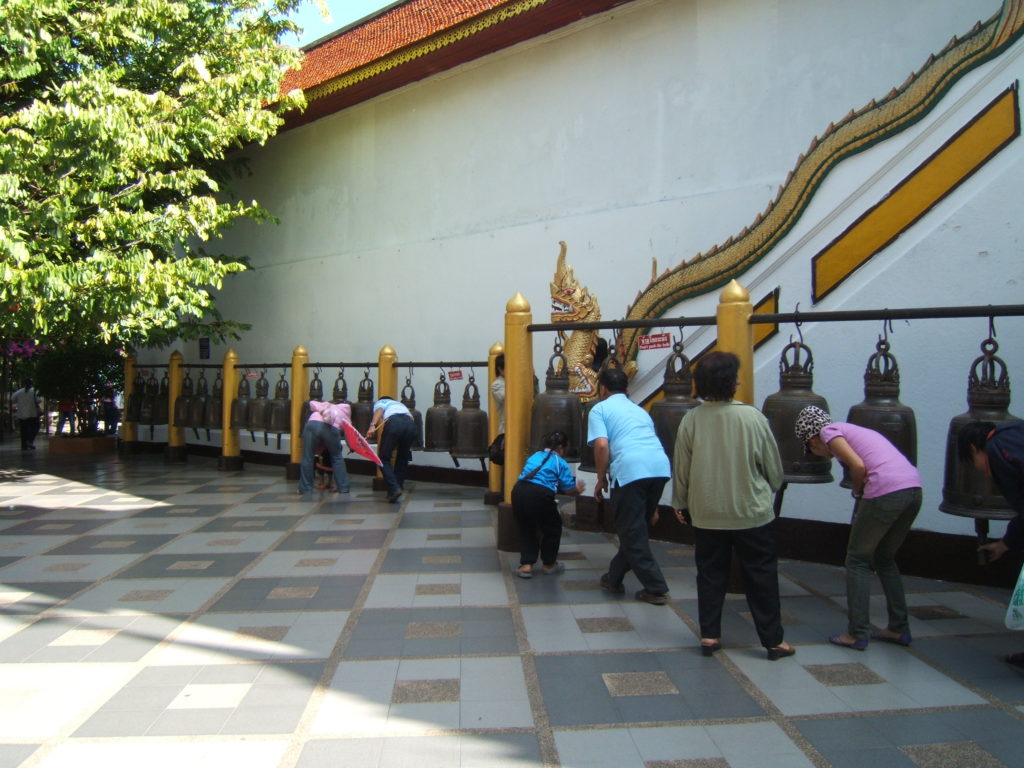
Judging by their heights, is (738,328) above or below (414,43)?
below

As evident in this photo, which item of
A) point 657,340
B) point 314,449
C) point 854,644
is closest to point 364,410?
point 314,449

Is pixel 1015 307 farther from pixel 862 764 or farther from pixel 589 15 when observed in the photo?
pixel 589 15

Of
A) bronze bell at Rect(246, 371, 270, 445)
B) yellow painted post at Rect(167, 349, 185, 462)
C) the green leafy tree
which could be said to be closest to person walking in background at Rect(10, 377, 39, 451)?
yellow painted post at Rect(167, 349, 185, 462)

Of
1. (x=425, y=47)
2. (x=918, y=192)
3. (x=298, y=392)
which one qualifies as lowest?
(x=298, y=392)

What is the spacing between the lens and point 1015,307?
4211 millimetres

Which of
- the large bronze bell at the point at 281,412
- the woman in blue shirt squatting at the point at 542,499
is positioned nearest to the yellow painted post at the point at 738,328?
the woman in blue shirt squatting at the point at 542,499

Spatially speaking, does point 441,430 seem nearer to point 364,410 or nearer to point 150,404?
point 364,410

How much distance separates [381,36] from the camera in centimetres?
1184

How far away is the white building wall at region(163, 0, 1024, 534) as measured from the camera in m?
5.82

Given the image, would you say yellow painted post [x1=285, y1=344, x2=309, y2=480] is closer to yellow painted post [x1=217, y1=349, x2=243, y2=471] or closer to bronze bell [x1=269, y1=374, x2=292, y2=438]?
bronze bell [x1=269, y1=374, x2=292, y2=438]

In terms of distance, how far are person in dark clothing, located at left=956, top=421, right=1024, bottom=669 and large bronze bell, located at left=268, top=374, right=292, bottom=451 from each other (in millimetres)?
8867

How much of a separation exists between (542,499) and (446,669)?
182 cm

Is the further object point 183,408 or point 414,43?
point 183,408

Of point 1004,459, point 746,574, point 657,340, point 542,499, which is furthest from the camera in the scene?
point 657,340
